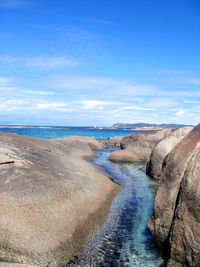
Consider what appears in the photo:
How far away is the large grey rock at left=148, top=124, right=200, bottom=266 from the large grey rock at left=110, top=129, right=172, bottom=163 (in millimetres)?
13413

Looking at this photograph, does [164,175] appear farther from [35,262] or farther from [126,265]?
[35,262]

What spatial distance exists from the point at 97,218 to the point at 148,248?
172 centimetres

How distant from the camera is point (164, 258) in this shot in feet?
18.4

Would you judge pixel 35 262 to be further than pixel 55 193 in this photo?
No

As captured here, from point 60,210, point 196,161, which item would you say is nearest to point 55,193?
point 60,210

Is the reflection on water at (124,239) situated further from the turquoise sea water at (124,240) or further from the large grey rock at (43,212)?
the large grey rock at (43,212)

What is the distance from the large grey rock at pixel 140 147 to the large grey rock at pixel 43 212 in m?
11.0

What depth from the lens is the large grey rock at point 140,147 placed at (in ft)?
65.9

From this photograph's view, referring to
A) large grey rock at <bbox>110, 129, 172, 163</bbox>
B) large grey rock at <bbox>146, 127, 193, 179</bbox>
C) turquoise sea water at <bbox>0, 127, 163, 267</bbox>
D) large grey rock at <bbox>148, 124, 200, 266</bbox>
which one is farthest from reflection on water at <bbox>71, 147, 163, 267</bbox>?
large grey rock at <bbox>110, 129, 172, 163</bbox>

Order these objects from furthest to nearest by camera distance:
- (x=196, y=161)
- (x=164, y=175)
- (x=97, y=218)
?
(x=97, y=218)
(x=164, y=175)
(x=196, y=161)

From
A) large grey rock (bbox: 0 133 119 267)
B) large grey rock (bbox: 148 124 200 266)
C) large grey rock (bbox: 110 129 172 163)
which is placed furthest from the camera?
large grey rock (bbox: 110 129 172 163)

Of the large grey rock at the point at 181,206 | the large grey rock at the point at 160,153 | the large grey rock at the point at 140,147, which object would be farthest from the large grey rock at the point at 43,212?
the large grey rock at the point at 140,147

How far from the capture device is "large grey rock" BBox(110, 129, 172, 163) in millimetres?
20094

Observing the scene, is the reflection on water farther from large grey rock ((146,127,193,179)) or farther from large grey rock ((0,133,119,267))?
large grey rock ((146,127,193,179))
